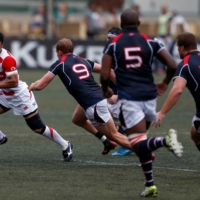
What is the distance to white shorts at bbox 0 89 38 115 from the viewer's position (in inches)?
409

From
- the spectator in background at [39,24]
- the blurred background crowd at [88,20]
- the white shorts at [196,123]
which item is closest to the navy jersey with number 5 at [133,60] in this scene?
the white shorts at [196,123]

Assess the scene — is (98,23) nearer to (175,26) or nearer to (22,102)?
(175,26)

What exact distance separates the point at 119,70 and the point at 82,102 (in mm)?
2000

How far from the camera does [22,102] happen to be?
10391 mm

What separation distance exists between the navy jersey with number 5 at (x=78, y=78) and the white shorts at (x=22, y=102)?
0.77 m

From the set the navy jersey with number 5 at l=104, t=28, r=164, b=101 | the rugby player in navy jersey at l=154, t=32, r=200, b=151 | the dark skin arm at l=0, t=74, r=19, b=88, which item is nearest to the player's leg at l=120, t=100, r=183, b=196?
the navy jersey with number 5 at l=104, t=28, r=164, b=101

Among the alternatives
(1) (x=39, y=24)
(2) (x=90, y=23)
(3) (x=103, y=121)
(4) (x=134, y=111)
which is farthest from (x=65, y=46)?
(1) (x=39, y=24)

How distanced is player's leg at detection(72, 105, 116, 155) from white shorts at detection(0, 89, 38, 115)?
0.66m

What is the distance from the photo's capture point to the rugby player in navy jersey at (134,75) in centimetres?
797

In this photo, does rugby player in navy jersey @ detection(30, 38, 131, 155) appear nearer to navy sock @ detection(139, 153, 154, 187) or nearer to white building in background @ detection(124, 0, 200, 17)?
navy sock @ detection(139, 153, 154, 187)

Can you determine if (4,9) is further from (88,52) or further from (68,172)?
(68,172)

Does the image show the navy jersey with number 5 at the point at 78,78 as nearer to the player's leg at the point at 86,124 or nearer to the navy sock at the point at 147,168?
the player's leg at the point at 86,124

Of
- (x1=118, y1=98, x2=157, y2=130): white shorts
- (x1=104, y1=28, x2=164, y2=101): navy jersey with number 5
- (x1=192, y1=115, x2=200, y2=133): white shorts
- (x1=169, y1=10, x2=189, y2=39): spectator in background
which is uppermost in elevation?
(x1=104, y1=28, x2=164, y2=101): navy jersey with number 5

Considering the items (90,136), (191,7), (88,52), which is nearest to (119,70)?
(90,136)
